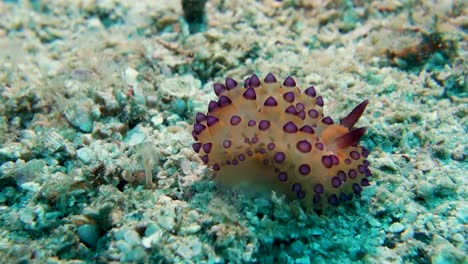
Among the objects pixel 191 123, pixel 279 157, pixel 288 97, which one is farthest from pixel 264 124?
pixel 191 123

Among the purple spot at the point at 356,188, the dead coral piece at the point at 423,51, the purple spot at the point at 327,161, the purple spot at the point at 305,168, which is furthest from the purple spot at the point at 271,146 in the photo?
the dead coral piece at the point at 423,51

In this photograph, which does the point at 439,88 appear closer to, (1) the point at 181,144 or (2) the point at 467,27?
(2) the point at 467,27

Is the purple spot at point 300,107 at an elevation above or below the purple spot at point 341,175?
above

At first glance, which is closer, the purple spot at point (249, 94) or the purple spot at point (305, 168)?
the purple spot at point (305, 168)

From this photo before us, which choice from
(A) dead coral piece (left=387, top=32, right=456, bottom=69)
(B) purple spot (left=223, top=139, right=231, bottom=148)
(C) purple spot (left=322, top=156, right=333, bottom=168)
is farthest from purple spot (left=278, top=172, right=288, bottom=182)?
(A) dead coral piece (left=387, top=32, right=456, bottom=69)

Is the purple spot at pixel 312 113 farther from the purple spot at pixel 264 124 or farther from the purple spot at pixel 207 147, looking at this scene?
the purple spot at pixel 207 147

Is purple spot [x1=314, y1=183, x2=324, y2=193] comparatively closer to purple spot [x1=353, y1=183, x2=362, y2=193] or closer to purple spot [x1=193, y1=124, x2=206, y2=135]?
purple spot [x1=353, y1=183, x2=362, y2=193]

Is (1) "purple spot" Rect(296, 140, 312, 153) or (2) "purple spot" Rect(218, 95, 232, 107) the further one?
(2) "purple spot" Rect(218, 95, 232, 107)

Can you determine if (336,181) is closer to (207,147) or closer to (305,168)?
(305,168)

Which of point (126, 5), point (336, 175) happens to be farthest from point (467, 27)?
point (126, 5)
